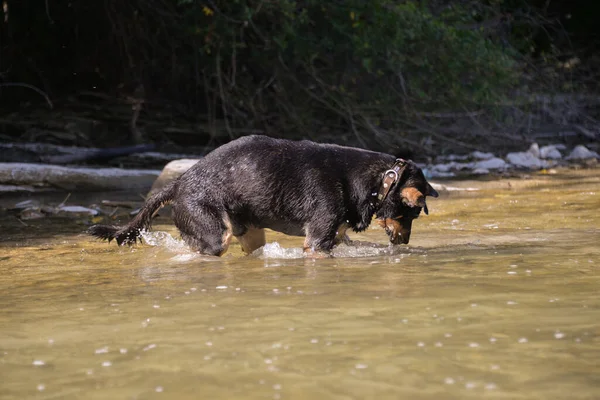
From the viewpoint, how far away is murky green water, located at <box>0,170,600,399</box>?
135 inches

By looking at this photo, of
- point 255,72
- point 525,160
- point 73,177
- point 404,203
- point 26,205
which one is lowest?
point 26,205

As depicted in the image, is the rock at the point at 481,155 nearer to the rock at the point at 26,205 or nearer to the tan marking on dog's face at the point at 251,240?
the rock at the point at 26,205

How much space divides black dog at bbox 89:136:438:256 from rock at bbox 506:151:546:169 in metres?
9.60

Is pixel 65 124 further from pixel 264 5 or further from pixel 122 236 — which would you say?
pixel 122 236

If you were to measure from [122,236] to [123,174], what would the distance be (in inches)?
228

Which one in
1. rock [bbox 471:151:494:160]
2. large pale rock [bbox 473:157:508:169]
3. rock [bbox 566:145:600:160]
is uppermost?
rock [bbox 566:145:600:160]

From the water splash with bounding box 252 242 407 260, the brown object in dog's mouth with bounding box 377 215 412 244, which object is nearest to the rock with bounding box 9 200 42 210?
the water splash with bounding box 252 242 407 260

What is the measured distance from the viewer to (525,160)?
55.0ft

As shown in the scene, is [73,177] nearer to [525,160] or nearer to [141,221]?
[141,221]

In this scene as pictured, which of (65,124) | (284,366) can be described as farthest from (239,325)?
(65,124)

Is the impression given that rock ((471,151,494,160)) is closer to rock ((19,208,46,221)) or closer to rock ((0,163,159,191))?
rock ((0,163,159,191))

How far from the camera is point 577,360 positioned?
3.60 m

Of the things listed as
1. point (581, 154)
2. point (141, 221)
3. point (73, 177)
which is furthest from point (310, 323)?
point (581, 154)

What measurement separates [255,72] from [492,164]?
485 centimetres
